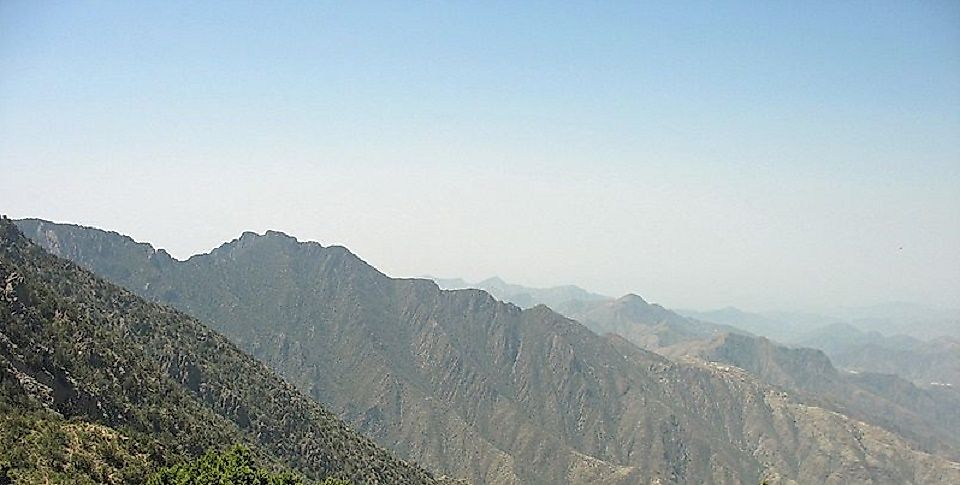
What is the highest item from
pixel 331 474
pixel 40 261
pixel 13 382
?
pixel 40 261

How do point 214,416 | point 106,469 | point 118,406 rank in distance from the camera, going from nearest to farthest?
1. point 106,469
2. point 118,406
3. point 214,416

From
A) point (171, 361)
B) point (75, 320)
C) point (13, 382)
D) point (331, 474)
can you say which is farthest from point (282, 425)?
point (13, 382)

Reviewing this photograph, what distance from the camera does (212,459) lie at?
2712 inches

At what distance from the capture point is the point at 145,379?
98.8 meters

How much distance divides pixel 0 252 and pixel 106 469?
238ft

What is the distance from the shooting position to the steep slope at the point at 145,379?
7956 centimetres

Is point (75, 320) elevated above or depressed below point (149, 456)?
above

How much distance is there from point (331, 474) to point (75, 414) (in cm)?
5791

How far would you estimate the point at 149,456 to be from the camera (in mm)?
71625

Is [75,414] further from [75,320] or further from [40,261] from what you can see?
[40,261]

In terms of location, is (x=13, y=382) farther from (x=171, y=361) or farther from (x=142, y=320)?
(x=142, y=320)

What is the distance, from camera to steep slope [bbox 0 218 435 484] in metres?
79.6

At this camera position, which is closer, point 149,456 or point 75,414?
point 149,456

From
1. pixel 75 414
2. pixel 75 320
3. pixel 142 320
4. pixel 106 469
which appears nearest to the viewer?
pixel 106 469
